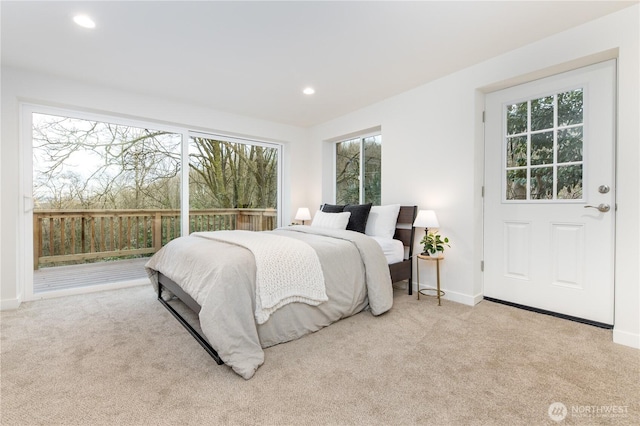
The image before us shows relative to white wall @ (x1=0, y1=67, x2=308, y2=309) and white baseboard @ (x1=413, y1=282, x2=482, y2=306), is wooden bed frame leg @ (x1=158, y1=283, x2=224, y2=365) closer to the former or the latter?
white wall @ (x1=0, y1=67, x2=308, y2=309)

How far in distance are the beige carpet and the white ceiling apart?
222 centimetres

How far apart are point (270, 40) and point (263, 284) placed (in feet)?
6.08

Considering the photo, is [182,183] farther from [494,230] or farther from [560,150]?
[560,150]

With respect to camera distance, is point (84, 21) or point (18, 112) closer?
point (84, 21)

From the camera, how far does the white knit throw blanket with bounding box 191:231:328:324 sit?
188 cm

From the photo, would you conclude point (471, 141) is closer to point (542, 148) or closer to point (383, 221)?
point (542, 148)

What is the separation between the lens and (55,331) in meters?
2.23

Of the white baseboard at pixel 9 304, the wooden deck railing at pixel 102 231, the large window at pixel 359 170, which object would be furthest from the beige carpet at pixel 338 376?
the large window at pixel 359 170

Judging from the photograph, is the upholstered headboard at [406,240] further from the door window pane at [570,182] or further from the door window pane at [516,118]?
the door window pane at [570,182]

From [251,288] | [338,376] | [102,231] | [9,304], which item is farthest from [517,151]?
[9,304]

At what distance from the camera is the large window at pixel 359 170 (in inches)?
162

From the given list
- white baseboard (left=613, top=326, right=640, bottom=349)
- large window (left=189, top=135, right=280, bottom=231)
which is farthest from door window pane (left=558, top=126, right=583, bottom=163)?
large window (left=189, top=135, right=280, bottom=231)

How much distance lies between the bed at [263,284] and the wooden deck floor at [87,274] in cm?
84

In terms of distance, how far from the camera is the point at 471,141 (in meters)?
2.81
